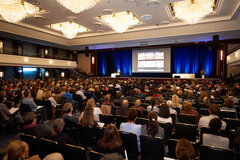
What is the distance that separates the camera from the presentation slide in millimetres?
18208

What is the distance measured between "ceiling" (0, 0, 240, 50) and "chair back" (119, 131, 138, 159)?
7.38 meters

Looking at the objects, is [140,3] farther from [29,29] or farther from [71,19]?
[29,29]

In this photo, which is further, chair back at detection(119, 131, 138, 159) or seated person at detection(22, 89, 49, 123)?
seated person at detection(22, 89, 49, 123)

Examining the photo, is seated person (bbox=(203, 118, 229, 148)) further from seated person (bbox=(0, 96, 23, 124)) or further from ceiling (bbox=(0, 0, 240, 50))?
ceiling (bbox=(0, 0, 240, 50))

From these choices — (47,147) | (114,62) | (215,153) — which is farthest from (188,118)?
(114,62)

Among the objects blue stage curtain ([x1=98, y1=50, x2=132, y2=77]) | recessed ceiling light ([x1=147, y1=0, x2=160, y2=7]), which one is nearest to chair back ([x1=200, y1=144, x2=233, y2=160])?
recessed ceiling light ([x1=147, y1=0, x2=160, y2=7])

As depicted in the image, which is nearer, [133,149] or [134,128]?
Answer: [133,149]

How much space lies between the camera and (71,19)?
10.4 metres

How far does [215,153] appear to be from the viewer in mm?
2029

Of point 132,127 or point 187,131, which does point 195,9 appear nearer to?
point 187,131

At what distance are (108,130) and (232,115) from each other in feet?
12.6

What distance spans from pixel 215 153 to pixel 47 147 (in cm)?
252

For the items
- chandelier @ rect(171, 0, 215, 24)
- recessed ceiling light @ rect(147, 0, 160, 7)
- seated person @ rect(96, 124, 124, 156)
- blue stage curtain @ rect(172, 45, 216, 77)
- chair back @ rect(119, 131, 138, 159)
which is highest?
recessed ceiling light @ rect(147, 0, 160, 7)

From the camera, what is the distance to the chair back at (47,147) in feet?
7.11
